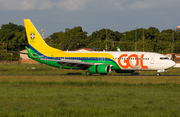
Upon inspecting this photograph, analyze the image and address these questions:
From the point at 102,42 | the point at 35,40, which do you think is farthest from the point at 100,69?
the point at 102,42

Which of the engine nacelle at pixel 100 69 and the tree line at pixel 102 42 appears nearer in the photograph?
the engine nacelle at pixel 100 69

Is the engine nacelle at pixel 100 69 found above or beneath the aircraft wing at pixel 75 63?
beneath

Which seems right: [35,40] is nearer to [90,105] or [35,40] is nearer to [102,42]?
[90,105]

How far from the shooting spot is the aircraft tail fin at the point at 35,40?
46.1 meters

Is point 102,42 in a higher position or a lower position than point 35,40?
higher

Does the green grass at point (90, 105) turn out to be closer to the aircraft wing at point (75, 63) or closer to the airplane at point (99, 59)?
the airplane at point (99, 59)

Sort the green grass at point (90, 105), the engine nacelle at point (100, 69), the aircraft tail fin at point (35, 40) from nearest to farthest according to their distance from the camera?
the green grass at point (90, 105)
the engine nacelle at point (100, 69)
the aircraft tail fin at point (35, 40)

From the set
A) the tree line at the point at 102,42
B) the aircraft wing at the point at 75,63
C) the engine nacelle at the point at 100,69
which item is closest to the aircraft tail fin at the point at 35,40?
the aircraft wing at the point at 75,63

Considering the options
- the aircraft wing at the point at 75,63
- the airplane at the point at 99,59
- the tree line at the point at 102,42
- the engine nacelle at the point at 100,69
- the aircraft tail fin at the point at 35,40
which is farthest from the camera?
the tree line at the point at 102,42

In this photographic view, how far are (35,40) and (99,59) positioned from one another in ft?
38.9

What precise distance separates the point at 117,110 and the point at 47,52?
31783mm

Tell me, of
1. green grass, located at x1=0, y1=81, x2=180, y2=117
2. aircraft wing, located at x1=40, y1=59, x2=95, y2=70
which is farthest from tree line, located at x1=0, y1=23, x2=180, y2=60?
green grass, located at x1=0, y1=81, x2=180, y2=117

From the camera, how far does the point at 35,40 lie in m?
46.7

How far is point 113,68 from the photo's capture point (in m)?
41.5
